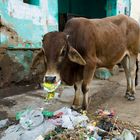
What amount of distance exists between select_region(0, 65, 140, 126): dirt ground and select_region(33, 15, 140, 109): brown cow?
34 centimetres

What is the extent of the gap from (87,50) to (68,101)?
1.31 m

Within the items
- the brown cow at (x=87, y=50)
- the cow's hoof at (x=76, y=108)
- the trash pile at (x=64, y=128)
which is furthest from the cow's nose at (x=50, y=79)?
the cow's hoof at (x=76, y=108)

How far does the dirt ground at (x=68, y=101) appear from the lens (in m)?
4.90

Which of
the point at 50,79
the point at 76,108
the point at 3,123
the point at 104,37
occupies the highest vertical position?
the point at 104,37

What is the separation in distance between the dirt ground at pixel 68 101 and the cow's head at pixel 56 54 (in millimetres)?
788

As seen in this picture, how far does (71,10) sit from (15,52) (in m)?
5.38

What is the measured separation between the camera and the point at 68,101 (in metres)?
5.67

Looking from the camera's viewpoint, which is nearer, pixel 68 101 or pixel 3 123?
pixel 3 123

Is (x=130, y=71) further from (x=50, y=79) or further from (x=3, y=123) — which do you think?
(x=3, y=123)

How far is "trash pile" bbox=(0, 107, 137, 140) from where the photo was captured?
11.3 feet

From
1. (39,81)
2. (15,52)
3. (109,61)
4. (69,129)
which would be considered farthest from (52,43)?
(39,81)

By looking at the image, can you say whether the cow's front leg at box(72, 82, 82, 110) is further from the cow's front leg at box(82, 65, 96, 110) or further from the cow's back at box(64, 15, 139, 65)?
the cow's back at box(64, 15, 139, 65)

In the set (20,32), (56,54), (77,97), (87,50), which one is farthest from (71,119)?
(20,32)

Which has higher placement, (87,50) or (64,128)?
(87,50)
